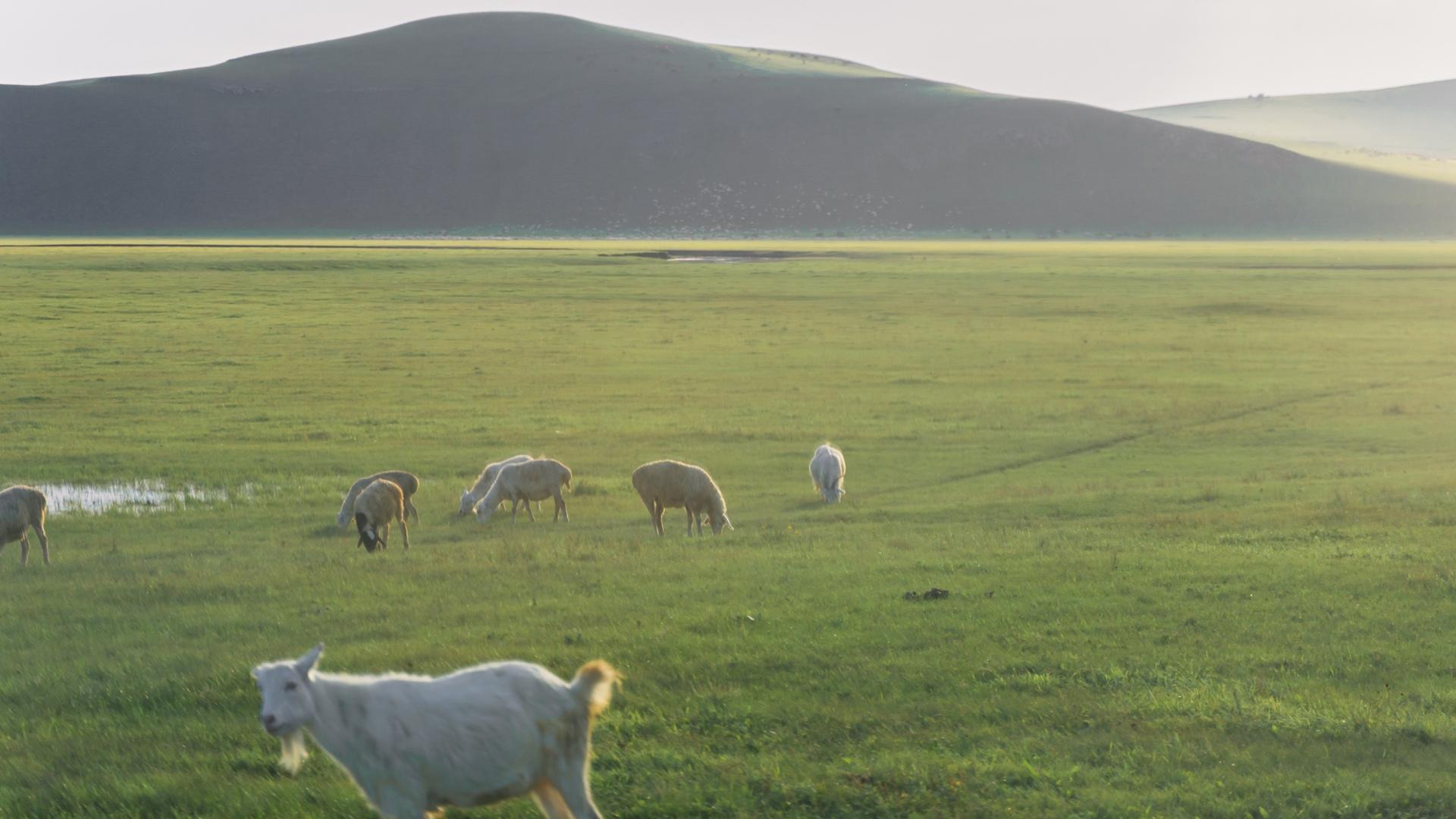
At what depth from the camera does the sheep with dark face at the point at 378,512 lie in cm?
2120

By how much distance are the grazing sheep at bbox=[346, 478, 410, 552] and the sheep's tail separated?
13.3 m

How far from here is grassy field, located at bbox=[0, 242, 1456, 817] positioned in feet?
33.5

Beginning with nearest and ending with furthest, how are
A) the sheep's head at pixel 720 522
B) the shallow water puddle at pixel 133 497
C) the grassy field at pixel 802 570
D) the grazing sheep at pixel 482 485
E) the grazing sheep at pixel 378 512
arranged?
1. the grassy field at pixel 802 570
2. the grazing sheep at pixel 378 512
3. the sheep's head at pixel 720 522
4. the shallow water puddle at pixel 133 497
5. the grazing sheep at pixel 482 485

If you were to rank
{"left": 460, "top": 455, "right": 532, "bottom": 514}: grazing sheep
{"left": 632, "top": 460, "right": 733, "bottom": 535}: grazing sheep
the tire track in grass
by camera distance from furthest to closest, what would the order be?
the tire track in grass, {"left": 460, "top": 455, "right": 532, "bottom": 514}: grazing sheep, {"left": 632, "top": 460, "right": 733, "bottom": 535}: grazing sheep

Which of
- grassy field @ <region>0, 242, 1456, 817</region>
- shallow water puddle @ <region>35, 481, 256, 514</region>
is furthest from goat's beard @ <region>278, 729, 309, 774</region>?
shallow water puddle @ <region>35, 481, 256, 514</region>

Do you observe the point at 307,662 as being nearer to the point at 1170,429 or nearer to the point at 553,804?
the point at 553,804

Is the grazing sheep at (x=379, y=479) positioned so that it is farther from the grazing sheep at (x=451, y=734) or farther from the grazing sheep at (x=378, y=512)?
the grazing sheep at (x=451, y=734)

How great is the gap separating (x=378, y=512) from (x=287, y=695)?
13924 mm

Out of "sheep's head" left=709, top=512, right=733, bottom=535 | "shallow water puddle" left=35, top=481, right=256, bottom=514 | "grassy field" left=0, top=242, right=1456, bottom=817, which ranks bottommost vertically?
"shallow water puddle" left=35, top=481, right=256, bottom=514

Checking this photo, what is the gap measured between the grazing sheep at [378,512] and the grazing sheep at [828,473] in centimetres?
807

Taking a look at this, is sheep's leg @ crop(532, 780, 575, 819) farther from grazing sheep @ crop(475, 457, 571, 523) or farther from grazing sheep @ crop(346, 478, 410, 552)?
grazing sheep @ crop(475, 457, 571, 523)

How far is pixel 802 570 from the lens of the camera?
17.3 meters

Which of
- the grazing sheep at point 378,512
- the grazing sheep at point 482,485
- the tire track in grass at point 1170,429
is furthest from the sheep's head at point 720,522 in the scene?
the tire track in grass at point 1170,429

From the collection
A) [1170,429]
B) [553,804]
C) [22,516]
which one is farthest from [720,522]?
[1170,429]
